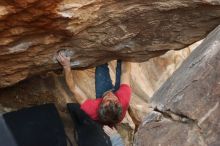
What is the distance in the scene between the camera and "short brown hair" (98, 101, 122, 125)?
523 cm

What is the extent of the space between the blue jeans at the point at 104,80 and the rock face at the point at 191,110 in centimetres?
264

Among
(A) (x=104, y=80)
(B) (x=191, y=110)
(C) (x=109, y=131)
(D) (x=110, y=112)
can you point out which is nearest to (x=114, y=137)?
(C) (x=109, y=131)

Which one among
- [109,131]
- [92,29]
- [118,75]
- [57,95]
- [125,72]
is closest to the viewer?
[109,131]

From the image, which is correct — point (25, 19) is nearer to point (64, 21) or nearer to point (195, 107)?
point (64, 21)

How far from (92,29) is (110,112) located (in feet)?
2.84

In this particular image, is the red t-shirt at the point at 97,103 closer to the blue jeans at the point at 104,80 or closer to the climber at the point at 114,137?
the blue jeans at the point at 104,80

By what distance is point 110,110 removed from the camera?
5.25 m

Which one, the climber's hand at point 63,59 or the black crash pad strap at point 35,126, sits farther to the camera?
the black crash pad strap at point 35,126

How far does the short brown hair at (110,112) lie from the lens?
17.2 feet

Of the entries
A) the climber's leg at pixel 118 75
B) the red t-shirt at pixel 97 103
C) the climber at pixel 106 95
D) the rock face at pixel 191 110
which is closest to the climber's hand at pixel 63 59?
the climber at pixel 106 95

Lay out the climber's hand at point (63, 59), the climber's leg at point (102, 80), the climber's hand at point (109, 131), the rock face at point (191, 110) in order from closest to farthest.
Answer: the rock face at point (191, 110), the climber's hand at point (109, 131), the climber's hand at point (63, 59), the climber's leg at point (102, 80)

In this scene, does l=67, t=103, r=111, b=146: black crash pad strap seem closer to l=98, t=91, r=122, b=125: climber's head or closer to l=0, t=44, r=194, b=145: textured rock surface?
l=0, t=44, r=194, b=145: textured rock surface

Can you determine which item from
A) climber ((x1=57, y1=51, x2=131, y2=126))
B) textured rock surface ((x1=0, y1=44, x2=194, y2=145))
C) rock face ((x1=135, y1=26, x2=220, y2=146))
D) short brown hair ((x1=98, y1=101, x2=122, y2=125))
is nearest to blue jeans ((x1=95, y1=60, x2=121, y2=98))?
climber ((x1=57, y1=51, x2=131, y2=126))

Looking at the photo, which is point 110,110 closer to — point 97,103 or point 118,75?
point 97,103
